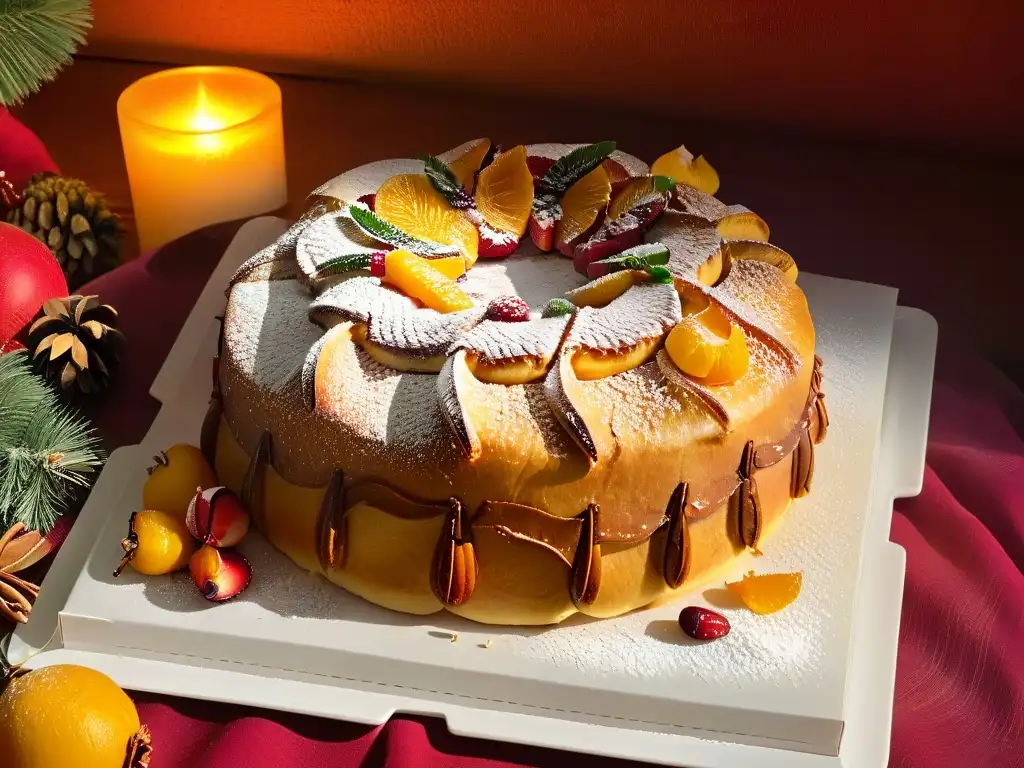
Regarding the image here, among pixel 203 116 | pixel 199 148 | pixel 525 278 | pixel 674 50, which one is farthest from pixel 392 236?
pixel 674 50

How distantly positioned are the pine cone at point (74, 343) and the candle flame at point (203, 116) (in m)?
0.48

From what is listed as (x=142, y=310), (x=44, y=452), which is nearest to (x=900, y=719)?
(x=44, y=452)

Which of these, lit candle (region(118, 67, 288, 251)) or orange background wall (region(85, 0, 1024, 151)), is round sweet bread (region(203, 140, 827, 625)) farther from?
orange background wall (region(85, 0, 1024, 151))

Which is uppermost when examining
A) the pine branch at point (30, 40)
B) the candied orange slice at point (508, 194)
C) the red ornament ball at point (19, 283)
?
the pine branch at point (30, 40)

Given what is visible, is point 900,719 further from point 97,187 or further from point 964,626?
point 97,187

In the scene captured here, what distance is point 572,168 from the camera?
182 cm

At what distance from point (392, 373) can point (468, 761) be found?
0.43 meters

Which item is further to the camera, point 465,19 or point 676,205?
point 465,19

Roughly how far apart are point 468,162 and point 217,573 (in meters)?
0.68

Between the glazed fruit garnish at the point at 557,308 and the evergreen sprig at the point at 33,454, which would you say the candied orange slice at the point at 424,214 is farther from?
the evergreen sprig at the point at 33,454

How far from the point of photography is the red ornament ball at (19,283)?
176cm

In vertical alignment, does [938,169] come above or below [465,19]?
below

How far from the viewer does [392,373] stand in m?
1.50

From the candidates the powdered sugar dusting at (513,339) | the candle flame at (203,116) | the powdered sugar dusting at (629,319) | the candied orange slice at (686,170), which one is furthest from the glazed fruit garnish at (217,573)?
the candle flame at (203,116)
